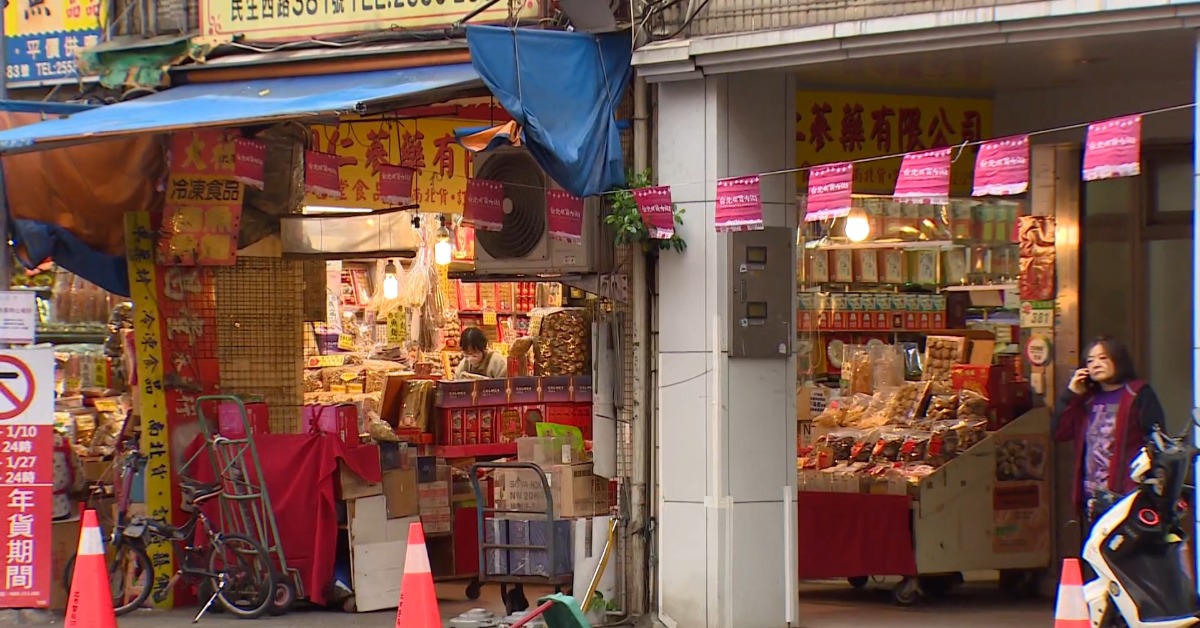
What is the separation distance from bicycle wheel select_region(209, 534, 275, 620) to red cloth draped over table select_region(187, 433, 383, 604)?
408 millimetres

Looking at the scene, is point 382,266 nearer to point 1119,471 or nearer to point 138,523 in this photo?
point 138,523

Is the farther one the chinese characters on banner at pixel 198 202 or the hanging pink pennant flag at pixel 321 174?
the chinese characters on banner at pixel 198 202

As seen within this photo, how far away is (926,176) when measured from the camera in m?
8.96

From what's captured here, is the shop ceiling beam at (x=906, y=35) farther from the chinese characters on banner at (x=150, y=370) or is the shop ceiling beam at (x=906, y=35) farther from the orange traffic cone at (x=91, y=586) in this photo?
the orange traffic cone at (x=91, y=586)

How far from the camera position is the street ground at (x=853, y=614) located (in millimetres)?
10898

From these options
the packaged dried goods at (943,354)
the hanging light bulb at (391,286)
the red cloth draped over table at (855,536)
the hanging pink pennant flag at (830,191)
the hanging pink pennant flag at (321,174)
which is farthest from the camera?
the hanging light bulb at (391,286)

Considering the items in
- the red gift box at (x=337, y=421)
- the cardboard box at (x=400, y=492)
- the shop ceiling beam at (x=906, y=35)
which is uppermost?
the shop ceiling beam at (x=906, y=35)

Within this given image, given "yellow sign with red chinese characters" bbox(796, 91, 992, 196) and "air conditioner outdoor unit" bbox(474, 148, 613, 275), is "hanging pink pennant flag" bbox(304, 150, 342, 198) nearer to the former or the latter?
"air conditioner outdoor unit" bbox(474, 148, 613, 275)

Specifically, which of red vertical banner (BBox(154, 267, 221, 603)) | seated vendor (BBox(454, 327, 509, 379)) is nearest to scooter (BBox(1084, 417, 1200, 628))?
red vertical banner (BBox(154, 267, 221, 603))

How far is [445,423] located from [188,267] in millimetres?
2667

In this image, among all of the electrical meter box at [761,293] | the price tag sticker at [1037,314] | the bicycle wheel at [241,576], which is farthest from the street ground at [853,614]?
the price tag sticker at [1037,314]

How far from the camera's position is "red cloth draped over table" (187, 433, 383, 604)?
11688 millimetres

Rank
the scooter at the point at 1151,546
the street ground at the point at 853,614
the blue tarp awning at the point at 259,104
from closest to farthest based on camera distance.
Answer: the scooter at the point at 1151,546, the blue tarp awning at the point at 259,104, the street ground at the point at 853,614

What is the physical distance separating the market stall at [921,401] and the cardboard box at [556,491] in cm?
162
